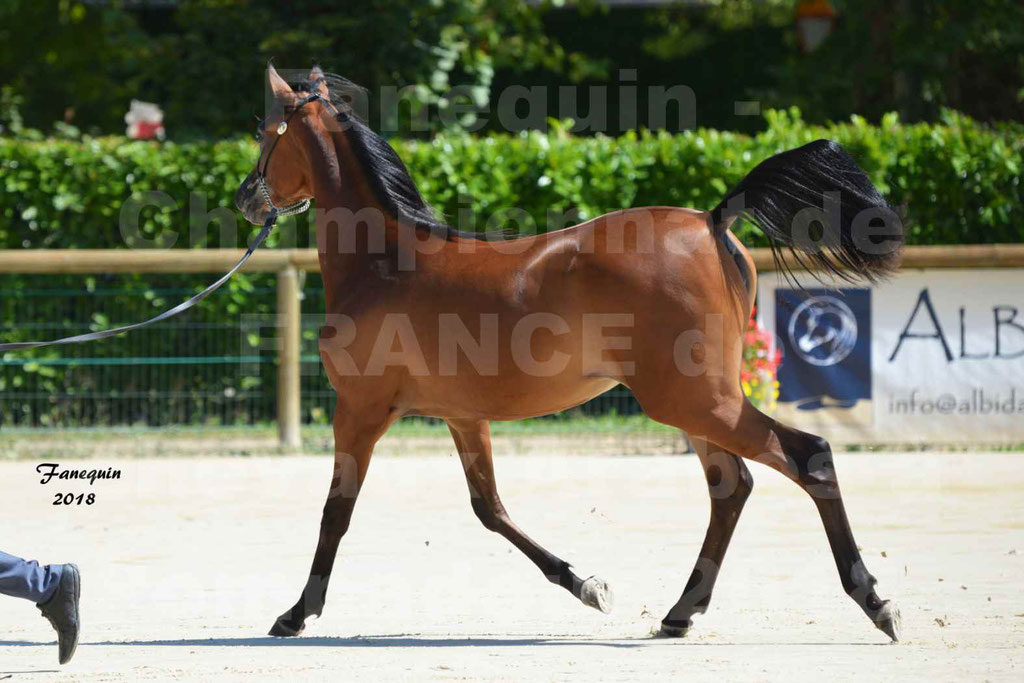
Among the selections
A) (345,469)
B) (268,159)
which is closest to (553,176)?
(268,159)

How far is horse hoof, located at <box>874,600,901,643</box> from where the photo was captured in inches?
169

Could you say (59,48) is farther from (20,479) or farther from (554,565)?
(554,565)

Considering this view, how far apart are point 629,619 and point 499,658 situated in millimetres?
847

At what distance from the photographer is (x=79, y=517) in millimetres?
7070

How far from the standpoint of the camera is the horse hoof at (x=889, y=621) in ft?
14.1

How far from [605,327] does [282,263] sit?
17.2 ft

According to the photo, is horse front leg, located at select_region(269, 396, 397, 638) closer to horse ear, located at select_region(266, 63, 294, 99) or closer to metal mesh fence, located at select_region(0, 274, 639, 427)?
horse ear, located at select_region(266, 63, 294, 99)

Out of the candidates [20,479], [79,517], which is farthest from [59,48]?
[79,517]

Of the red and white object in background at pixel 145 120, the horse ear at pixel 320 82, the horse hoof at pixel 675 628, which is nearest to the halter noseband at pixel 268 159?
the horse ear at pixel 320 82

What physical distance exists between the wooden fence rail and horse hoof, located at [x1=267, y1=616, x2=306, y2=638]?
488 cm

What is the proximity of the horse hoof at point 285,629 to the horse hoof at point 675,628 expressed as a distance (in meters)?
1.29

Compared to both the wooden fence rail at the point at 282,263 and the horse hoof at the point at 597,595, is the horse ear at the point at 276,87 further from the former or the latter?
the wooden fence rail at the point at 282,263

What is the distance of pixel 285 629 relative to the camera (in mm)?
4609

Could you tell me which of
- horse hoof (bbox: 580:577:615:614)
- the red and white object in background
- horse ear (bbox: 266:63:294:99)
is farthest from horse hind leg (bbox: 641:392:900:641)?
the red and white object in background
